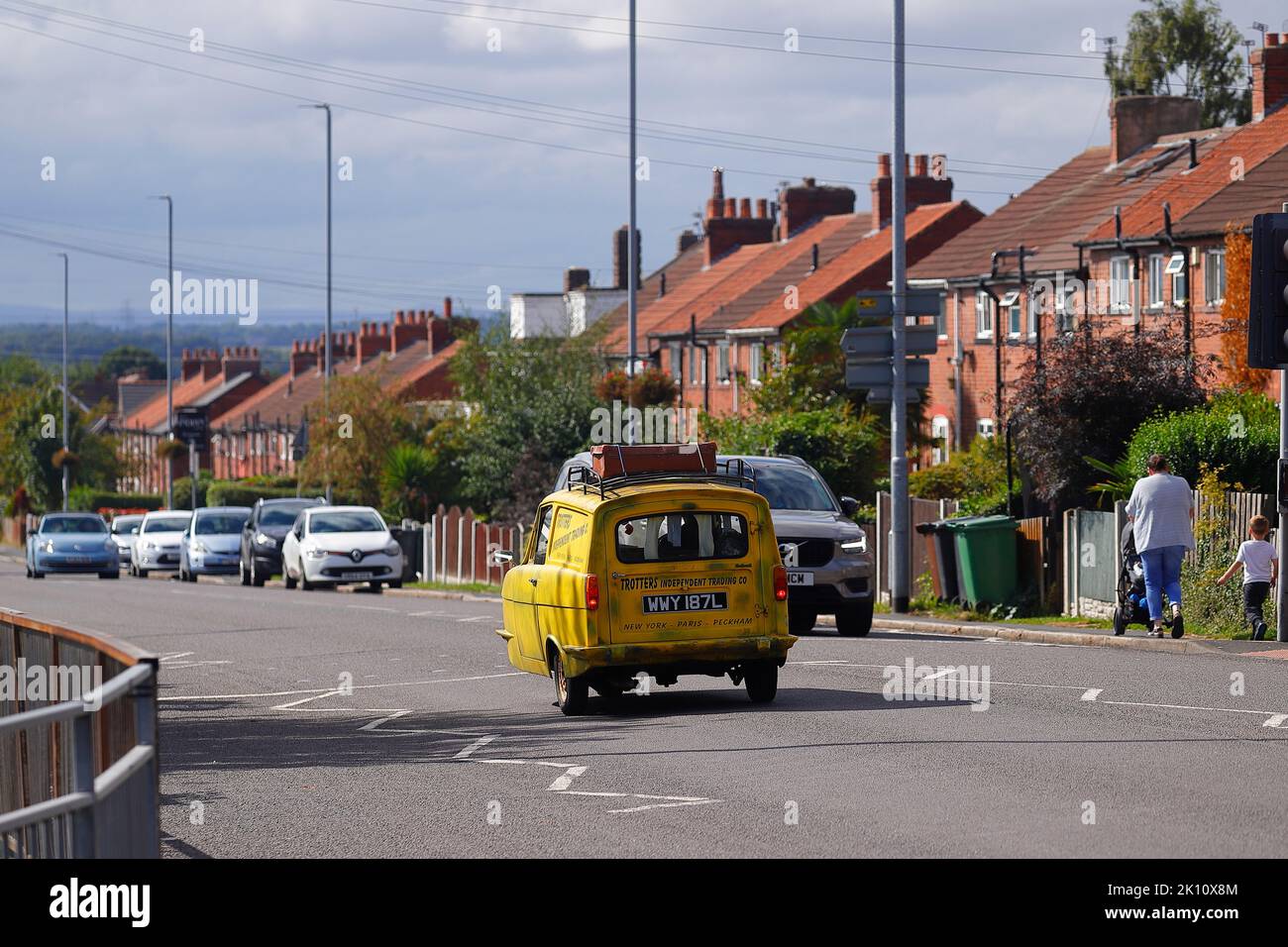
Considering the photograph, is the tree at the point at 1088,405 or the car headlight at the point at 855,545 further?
the tree at the point at 1088,405

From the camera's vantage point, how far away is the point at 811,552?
21.8 metres

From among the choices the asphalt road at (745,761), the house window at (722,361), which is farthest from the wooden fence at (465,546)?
the house window at (722,361)

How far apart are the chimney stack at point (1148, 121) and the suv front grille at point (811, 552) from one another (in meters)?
36.7

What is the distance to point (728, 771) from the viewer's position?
37.9 feet

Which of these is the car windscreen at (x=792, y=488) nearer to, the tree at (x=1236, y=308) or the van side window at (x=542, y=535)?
the van side window at (x=542, y=535)

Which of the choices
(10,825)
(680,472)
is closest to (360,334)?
(680,472)

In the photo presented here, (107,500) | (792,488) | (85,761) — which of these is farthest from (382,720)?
(107,500)

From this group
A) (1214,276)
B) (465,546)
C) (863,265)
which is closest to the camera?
(465,546)

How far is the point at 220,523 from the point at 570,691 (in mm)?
32400

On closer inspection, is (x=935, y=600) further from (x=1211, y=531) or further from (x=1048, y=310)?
(x=1048, y=310)

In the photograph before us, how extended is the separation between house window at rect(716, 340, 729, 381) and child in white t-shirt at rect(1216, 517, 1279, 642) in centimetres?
4522

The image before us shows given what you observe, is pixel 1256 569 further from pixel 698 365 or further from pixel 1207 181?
pixel 698 365

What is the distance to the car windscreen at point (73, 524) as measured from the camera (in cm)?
4803

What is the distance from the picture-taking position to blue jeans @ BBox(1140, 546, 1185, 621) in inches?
765
